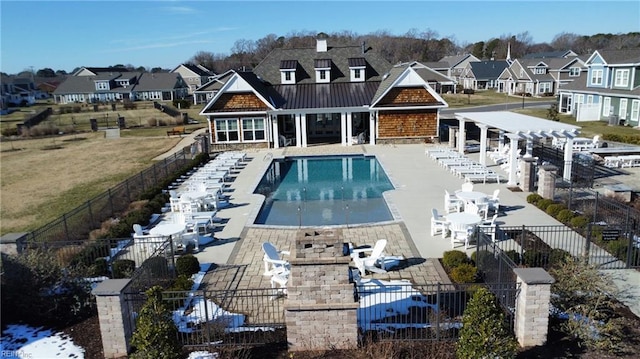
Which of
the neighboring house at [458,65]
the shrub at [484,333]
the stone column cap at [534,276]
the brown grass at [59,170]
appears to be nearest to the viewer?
the shrub at [484,333]

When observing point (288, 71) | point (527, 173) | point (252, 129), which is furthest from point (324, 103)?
point (527, 173)

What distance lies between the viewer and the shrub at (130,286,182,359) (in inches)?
311

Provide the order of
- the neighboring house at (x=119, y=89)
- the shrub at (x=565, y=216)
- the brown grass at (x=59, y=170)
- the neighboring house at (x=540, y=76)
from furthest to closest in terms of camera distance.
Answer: the neighboring house at (x=119, y=89) → the neighboring house at (x=540, y=76) → the brown grass at (x=59, y=170) → the shrub at (x=565, y=216)

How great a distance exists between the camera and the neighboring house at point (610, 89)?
39250mm

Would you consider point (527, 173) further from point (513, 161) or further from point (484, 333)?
point (484, 333)

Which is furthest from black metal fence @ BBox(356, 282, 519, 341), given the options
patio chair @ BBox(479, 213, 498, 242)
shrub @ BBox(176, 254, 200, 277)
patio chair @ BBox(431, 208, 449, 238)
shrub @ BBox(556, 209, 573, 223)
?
shrub @ BBox(556, 209, 573, 223)

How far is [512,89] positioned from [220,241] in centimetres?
7559

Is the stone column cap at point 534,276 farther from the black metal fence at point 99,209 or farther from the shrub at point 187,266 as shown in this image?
the black metal fence at point 99,209

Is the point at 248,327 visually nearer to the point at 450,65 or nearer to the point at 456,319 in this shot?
the point at 456,319

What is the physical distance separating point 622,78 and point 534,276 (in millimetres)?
39905

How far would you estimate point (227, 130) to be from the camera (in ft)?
116

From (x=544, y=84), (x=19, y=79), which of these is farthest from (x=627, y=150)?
(x=19, y=79)

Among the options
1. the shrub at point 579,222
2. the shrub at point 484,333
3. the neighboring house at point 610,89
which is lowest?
the shrub at point 579,222

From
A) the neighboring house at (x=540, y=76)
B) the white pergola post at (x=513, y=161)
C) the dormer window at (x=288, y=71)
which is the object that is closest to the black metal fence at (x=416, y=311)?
the white pergola post at (x=513, y=161)
